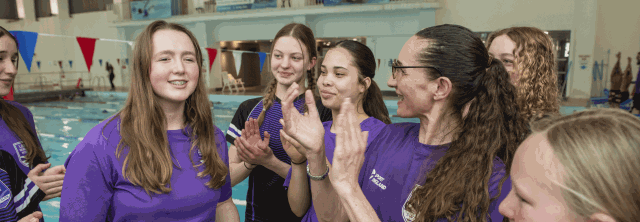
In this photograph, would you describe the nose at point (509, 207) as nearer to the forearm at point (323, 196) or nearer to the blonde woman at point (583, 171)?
the blonde woman at point (583, 171)

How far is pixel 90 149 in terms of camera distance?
3.92ft

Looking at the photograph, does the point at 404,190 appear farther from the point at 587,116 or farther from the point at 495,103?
the point at 587,116

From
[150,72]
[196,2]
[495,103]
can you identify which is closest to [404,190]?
[495,103]

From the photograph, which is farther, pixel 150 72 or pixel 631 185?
pixel 150 72

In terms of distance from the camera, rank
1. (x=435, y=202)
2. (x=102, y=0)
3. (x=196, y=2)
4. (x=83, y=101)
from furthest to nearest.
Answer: (x=102, y=0), (x=196, y=2), (x=83, y=101), (x=435, y=202)

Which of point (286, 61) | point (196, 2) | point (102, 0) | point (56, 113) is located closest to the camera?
point (286, 61)

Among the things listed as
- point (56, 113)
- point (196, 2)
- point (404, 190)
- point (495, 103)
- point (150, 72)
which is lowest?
point (56, 113)

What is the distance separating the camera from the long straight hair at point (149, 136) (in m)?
1.26

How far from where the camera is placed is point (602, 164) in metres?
0.70

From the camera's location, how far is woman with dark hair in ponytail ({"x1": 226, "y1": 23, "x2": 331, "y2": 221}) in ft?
6.59

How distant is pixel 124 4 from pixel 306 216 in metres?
19.8

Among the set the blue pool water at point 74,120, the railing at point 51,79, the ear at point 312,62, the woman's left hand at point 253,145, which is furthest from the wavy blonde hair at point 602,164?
the railing at point 51,79

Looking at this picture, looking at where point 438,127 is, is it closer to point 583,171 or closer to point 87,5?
point 583,171

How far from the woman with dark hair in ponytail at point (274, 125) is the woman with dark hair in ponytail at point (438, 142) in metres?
0.66
